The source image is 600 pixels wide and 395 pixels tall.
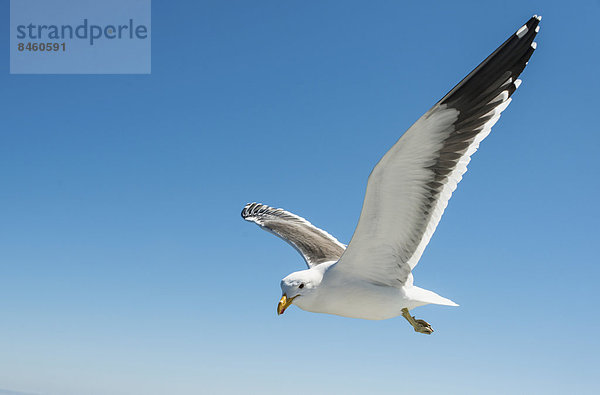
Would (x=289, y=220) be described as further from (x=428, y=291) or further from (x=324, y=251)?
(x=428, y=291)

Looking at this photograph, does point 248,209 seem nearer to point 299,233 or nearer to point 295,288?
point 299,233

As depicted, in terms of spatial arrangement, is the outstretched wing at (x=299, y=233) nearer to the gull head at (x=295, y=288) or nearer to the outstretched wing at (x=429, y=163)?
the gull head at (x=295, y=288)

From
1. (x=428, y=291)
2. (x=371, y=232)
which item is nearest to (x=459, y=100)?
(x=371, y=232)

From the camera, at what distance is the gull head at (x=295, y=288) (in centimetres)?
564

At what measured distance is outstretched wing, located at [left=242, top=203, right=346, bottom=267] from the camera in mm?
7778

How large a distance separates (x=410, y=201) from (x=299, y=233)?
365 centimetres

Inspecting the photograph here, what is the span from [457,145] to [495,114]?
466mm

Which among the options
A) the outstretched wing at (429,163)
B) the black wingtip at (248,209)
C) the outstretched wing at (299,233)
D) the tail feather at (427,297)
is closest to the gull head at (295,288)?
the outstretched wing at (429,163)

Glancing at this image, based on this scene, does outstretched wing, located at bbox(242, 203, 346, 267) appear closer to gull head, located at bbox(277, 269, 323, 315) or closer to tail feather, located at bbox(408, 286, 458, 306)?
gull head, located at bbox(277, 269, 323, 315)

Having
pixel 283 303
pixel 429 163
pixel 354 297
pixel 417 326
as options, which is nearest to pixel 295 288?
pixel 283 303

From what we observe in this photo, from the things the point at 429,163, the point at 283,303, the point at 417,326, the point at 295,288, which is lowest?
the point at 417,326

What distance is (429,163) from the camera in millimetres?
5406

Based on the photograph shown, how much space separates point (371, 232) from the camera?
5594mm

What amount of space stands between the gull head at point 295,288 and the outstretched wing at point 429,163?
390 mm
